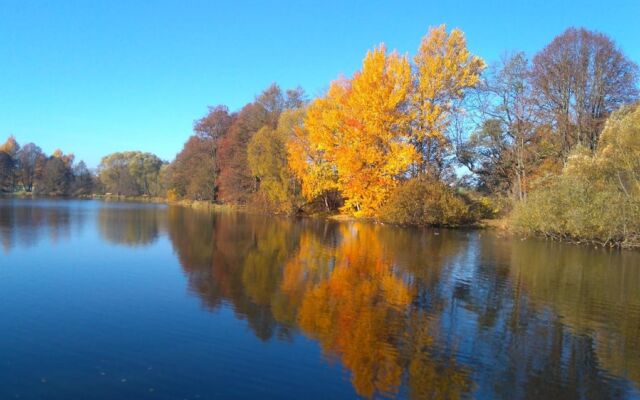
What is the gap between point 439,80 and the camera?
104 feet

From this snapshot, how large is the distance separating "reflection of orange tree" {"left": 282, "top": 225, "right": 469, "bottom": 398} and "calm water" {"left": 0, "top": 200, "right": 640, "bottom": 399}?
1.4 inches

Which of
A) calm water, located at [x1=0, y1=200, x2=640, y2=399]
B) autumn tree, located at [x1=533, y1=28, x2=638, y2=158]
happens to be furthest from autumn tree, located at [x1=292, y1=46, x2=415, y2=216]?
calm water, located at [x1=0, y1=200, x2=640, y2=399]

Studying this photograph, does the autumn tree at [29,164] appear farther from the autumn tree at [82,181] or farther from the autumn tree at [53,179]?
the autumn tree at [82,181]

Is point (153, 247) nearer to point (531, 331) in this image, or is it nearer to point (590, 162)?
point (531, 331)

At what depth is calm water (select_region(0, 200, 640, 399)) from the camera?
610 centimetres

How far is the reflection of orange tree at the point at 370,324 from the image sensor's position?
20.6 feet

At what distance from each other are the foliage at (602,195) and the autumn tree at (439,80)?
9.77 m

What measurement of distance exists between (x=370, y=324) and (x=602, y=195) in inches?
709

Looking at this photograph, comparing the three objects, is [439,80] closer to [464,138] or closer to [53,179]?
[464,138]

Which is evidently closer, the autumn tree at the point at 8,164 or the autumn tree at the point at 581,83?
the autumn tree at the point at 581,83

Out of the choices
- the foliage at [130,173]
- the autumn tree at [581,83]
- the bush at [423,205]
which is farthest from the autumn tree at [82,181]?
the autumn tree at [581,83]

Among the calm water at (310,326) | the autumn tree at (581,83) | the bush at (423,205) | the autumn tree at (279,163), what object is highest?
the autumn tree at (581,83)

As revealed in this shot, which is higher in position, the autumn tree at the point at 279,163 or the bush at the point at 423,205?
the autumn tree at the point at 279,163

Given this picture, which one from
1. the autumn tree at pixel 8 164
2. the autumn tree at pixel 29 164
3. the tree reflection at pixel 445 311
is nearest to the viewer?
the tree reflection at pixel 445 311
